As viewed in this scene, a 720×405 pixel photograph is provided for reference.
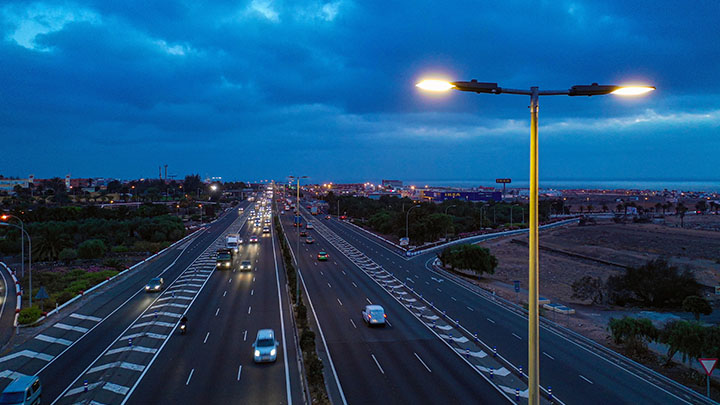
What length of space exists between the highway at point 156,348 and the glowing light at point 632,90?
15707mm

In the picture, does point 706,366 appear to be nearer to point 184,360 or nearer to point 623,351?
point 623,351

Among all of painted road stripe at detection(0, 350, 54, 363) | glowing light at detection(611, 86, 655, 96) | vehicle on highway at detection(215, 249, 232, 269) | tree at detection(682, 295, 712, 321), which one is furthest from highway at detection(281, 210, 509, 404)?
tree at detection(682, 295, 712, 321)

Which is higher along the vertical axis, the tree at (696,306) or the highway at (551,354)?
the tree at (696,306)

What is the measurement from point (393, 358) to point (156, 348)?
13.0m

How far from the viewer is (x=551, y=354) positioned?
2281cm

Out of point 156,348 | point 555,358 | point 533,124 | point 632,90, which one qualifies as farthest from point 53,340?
point 632,90

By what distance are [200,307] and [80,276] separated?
2018 centimetres

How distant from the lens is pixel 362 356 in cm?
2220

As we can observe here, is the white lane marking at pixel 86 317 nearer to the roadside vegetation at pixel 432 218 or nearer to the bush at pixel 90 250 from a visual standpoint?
the bush at pixel 90 250

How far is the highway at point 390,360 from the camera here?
17.6m

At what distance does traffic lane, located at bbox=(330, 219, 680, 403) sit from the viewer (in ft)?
58.5

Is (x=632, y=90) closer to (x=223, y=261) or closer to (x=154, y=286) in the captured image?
(x=154, y=286)

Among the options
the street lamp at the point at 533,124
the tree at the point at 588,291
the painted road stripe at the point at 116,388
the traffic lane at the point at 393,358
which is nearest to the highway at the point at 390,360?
the traffic lane at the point at 393,358

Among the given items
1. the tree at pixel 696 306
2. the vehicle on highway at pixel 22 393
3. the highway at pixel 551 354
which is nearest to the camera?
the vehicle on highway at pixel 22 393
